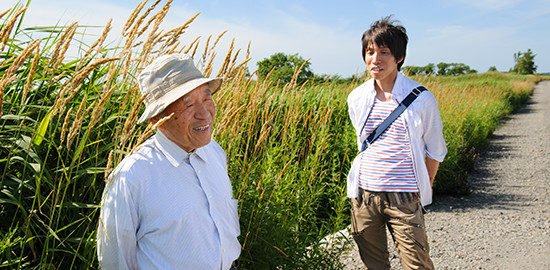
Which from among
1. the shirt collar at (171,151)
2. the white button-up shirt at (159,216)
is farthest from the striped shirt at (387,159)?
the shirt collar at (171,151)

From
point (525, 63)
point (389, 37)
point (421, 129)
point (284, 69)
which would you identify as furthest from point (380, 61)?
point (525, 63)

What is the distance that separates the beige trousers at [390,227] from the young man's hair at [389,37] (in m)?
0.97

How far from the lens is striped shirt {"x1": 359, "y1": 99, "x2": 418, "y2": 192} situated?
2701mm

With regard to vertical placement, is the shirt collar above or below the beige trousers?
above

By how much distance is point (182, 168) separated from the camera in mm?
1657

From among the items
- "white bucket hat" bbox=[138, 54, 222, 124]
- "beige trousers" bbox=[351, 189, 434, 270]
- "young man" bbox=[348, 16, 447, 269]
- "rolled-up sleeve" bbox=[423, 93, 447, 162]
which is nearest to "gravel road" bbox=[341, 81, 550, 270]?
"beige trousers" bbox=[351, 189, 434, 270]

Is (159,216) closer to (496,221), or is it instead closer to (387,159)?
(387,159)

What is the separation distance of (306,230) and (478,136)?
8642 millimetres

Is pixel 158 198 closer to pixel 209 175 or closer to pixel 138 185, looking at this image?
pixel 138 185

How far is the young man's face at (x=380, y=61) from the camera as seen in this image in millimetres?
2750

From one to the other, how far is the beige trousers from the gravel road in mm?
735

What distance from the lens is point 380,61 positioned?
9.05ft

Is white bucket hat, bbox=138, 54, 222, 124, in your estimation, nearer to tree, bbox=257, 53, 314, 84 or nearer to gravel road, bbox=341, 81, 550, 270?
gravel road, bbox=341, 81, 550, 270

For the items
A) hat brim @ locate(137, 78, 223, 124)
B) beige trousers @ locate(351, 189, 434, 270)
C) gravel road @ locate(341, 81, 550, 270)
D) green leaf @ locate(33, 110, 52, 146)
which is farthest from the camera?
gravel road @ locate(341, 81, 550, 270)
